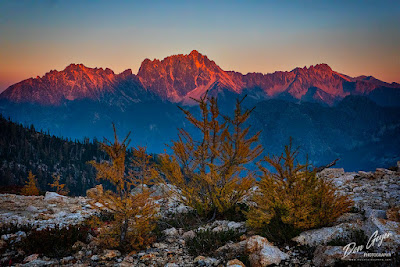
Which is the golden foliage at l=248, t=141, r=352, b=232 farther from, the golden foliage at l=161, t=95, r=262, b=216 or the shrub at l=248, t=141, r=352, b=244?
the golden foliage at l=161, t=95, r=262, b=216

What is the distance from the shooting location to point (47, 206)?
46.5ft

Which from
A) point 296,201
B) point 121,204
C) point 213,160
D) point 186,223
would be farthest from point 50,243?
point 296,201

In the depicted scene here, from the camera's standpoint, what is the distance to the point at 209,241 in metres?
7.25

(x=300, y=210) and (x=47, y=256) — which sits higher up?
(x=300, y=210)

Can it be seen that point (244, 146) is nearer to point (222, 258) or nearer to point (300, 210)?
point (300, 210)

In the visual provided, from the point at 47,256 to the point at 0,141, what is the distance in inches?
6170

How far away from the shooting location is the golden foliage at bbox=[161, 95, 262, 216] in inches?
368

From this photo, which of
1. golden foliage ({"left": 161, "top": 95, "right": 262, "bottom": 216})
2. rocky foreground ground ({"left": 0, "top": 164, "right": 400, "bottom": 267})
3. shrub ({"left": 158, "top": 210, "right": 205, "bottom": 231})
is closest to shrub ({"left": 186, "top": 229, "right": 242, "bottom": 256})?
rocky foreground ground ({"left": 0, "top": 164, "right": 400, "bottom": 267})

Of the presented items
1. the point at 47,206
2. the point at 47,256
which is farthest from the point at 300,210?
the point at 47,206

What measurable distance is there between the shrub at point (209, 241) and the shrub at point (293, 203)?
2.70 feet

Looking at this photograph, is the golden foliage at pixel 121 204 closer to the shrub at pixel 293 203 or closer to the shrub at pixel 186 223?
the shrub at pixel 186 223

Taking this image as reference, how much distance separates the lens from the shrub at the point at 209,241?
23.1 ft

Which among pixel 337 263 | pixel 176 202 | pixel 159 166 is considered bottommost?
pixel 337 263

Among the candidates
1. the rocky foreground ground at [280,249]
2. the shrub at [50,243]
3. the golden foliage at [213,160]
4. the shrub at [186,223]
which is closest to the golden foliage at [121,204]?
the rocky foreground ground at [280,249]
